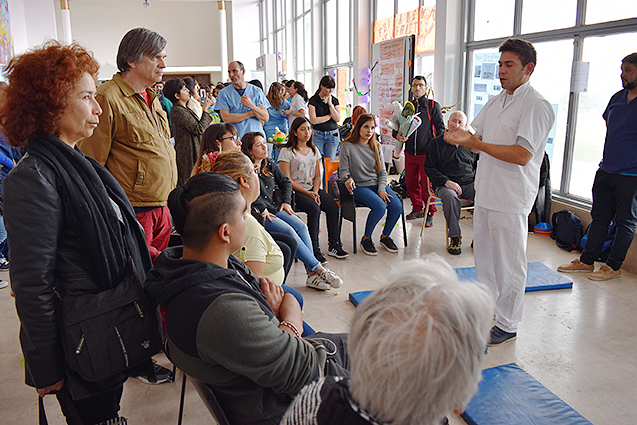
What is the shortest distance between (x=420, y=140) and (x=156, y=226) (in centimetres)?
383

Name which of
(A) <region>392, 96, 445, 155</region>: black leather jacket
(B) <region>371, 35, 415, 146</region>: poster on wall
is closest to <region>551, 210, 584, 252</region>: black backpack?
(A) <region>392, 96, 445, 155</region>: black leather jacket

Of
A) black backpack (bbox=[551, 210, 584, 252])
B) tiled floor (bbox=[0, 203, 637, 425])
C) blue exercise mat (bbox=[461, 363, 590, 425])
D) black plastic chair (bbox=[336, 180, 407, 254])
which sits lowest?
tiled floor (bbox=[0, 203, 637, 425])

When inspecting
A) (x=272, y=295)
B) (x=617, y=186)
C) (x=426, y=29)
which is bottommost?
(x=272, y=295)

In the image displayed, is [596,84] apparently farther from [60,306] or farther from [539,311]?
[60,306]

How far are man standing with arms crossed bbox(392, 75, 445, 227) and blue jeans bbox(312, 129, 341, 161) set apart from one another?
3.43ft

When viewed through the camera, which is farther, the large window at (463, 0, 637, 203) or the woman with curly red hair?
the large window at (463, 0, 637, 203)

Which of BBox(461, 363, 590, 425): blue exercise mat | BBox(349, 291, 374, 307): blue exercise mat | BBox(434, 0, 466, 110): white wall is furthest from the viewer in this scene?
BBox(434, 0, 466, 110): white wall

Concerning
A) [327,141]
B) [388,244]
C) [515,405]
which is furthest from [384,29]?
Result: [515,405]

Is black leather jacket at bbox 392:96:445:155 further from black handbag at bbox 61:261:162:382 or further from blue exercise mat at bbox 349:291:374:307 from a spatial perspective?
black handbag at bbox 61:261:162:382

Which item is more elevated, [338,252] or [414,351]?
[414,351]

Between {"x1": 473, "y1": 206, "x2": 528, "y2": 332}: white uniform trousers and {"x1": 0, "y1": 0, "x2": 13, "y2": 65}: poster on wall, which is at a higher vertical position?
{"x1": 0, "y1": 0, "x2": 13, "y2": 65}: poster on wall

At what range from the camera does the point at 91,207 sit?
132 centimetres

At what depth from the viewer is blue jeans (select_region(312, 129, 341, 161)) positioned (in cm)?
632

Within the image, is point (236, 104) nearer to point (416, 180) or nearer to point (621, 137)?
point (416, 180)
